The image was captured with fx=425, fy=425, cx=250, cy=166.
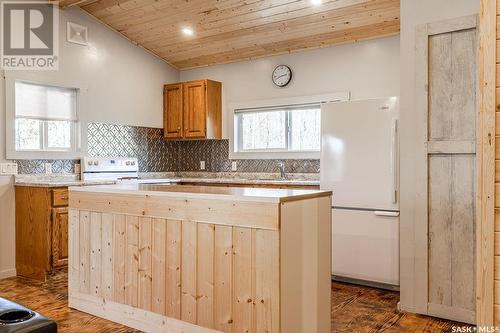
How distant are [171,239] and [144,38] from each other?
3801 millimetres

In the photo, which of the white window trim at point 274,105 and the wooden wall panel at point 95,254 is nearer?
the wooden wall panel at point 95,254

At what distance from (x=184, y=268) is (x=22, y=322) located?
3.67 feet

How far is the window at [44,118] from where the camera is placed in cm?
463

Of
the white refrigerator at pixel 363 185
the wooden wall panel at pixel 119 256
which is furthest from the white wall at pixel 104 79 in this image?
the white refrigerator at pixel 363 185

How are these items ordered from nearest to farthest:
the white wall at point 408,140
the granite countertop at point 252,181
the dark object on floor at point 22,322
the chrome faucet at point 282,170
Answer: the dark object on floor at point 22,322, the white wall at point 408,140, the granite countertop at point 252,181, the chrome faucet at point 282,170

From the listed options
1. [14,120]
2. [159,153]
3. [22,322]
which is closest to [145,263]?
[22,322]

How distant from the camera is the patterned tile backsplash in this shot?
17.3ft

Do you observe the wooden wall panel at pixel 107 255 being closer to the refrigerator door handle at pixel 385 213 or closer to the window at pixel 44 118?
the window at pixel 44 118

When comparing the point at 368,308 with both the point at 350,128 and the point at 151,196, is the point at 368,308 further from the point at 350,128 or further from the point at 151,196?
the point at 151,196

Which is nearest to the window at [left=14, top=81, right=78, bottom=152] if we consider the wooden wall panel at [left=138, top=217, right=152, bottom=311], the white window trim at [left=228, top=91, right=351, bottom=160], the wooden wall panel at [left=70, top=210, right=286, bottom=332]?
the wooden wall panel at [left=70, top=210, right=286, bottom=332]

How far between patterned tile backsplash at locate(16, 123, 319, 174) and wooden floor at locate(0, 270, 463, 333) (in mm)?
1325

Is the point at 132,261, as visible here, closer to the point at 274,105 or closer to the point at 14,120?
the point at 14,120

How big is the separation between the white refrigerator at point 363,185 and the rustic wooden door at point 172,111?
253 centimetres

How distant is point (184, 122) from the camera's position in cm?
603
